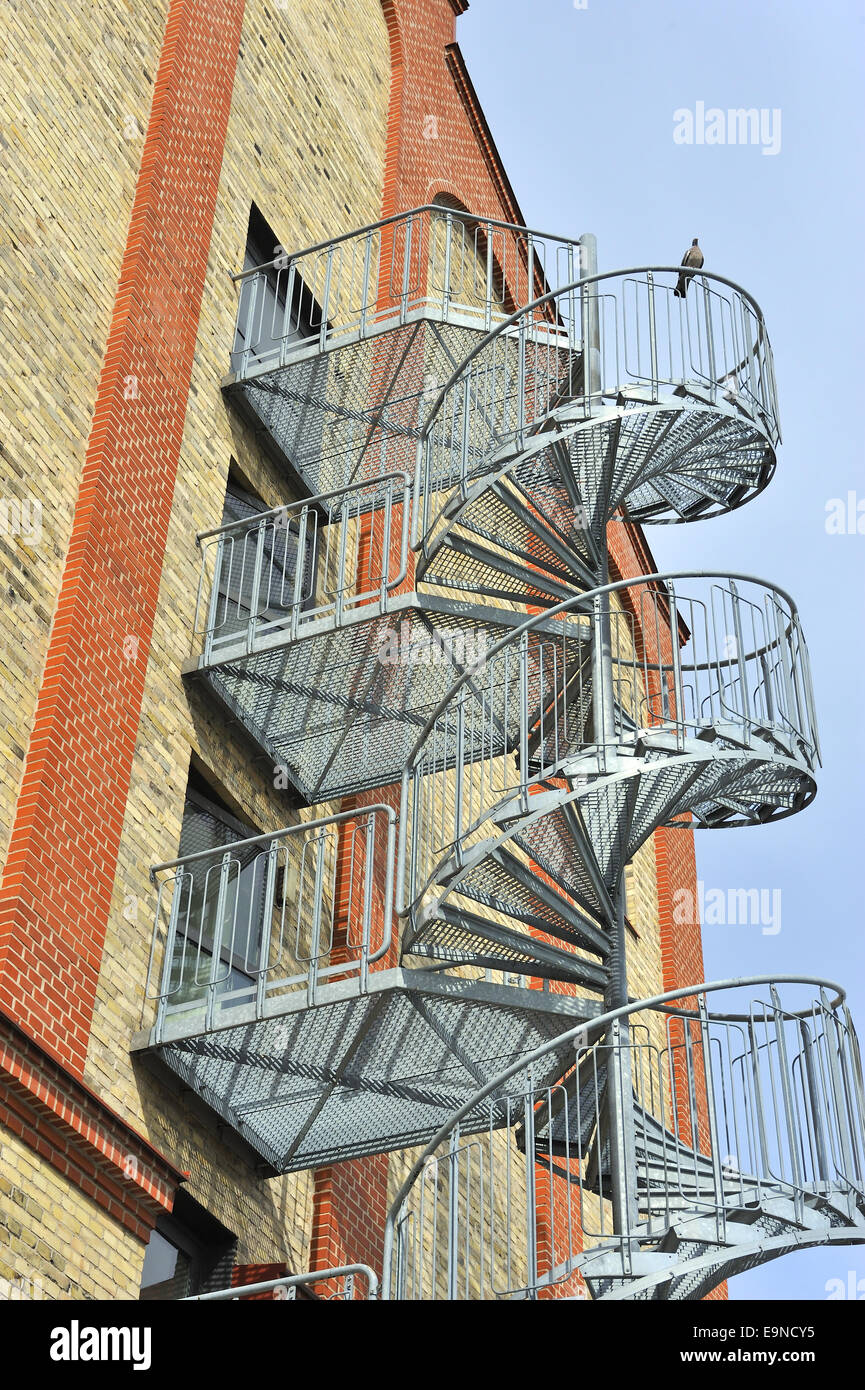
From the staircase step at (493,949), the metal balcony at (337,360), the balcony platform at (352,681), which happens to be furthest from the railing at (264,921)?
the metal balcony at (337,360)

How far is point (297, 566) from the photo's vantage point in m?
12.6

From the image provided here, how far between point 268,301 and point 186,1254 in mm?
7832

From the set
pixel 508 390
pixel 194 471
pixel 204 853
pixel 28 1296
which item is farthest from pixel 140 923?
pixel 508 390

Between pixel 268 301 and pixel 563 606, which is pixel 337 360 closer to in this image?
pixel 268 301

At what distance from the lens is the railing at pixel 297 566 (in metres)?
12.5

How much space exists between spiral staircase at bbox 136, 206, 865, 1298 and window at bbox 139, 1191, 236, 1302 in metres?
0.58

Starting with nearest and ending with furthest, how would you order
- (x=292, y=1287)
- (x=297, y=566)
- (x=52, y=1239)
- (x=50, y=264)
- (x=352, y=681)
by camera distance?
(x=52, y=1239) < (x=292, y=1287) < (x=50, y=264) < (x=297, y=566) < (x=352, y=681)

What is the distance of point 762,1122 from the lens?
9.85m

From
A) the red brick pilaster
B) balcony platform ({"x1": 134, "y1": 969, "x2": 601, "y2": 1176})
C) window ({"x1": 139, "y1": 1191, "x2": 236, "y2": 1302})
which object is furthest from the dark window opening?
window ({"x1": 139, "y1": 1191, "x2": 236, "y2": 1302})

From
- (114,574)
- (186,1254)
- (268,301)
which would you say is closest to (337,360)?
(268,301)
